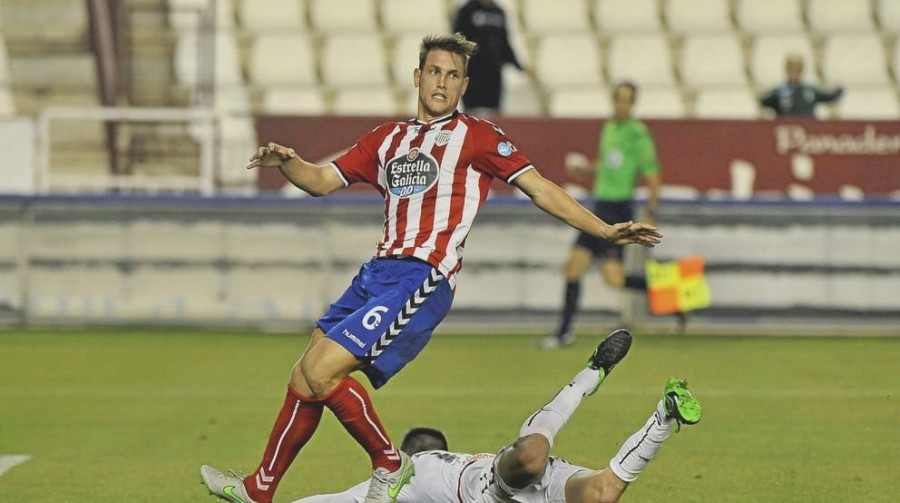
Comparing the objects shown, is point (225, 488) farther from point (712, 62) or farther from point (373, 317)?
point (712, 62)

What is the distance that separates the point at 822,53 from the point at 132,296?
34.1ft

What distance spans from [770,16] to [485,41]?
6.32 metres

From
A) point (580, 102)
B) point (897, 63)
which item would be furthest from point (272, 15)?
point (897, 63)

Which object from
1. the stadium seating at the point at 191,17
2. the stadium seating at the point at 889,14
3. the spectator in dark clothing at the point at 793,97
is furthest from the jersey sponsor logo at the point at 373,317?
the stadium seating at the point at 889,14

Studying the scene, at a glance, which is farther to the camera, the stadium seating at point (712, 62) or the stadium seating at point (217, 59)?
the stadium seating at point (712, 62)

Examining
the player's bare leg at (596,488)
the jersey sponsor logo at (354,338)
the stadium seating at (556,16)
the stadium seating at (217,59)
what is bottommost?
the player's bare leg at (596,488)

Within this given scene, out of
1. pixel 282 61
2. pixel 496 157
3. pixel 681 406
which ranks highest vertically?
pixel 282 61

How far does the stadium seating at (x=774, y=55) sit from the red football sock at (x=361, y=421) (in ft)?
52.1

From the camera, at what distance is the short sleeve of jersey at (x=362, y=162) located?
22.7 feet

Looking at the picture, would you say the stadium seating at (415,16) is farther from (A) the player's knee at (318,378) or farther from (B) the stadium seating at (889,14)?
(A) the player's knee at (318,378)

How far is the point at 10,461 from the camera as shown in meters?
8.22

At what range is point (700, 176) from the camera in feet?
53.8

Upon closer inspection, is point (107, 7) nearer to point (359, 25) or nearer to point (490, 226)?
point (359, 25)

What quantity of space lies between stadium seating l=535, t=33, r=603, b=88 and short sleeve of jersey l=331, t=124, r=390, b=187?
48.1 ft
